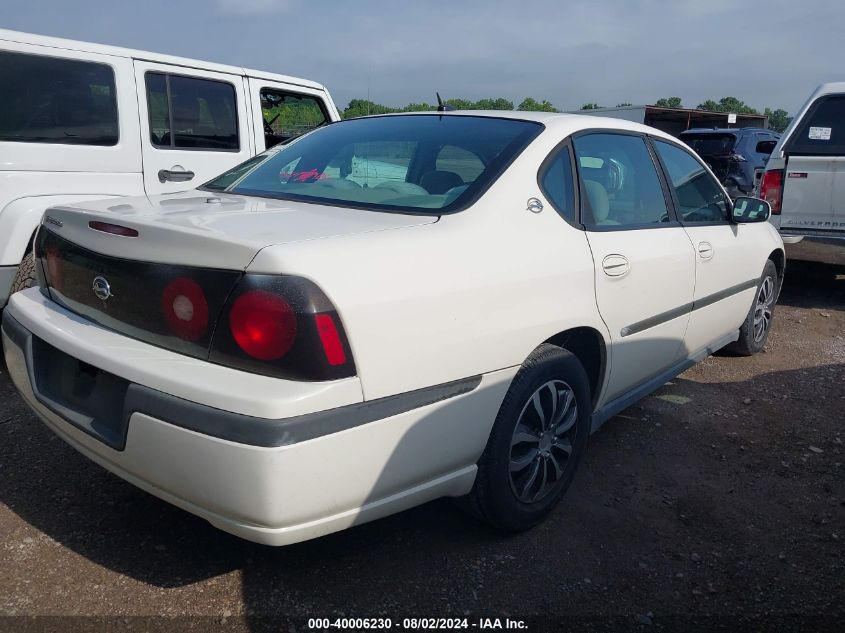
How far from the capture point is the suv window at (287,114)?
6.19 metres

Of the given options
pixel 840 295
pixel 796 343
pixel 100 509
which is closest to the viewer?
pixel 100 509

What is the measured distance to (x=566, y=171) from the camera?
2.84 metres

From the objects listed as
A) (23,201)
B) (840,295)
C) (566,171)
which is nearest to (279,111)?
(23,201)

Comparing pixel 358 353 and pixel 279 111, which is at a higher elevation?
pixel 279 111

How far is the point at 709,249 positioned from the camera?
A: 3.70 m

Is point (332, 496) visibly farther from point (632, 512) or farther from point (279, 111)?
point (279, 111)

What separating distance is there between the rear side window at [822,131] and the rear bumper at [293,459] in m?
5.31

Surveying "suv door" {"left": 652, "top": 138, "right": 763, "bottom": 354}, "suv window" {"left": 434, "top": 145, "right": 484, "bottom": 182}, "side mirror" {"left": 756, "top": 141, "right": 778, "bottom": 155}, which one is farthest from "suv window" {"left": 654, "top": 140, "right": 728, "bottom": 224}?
"side mirror" {"left": 756, "top": 141, "right": 778, "bottom": 155}

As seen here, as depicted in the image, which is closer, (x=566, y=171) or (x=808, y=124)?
(x=566, y=171)

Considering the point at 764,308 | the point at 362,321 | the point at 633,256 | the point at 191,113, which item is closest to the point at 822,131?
the point at 764,308

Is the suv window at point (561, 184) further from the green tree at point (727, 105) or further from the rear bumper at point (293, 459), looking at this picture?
the green tree at point (727, 105)

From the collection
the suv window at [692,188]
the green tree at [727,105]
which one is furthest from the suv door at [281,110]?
the green tree at [727,105]

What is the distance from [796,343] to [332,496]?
183 inches

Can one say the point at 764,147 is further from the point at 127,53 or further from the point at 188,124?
the point at 127,53
